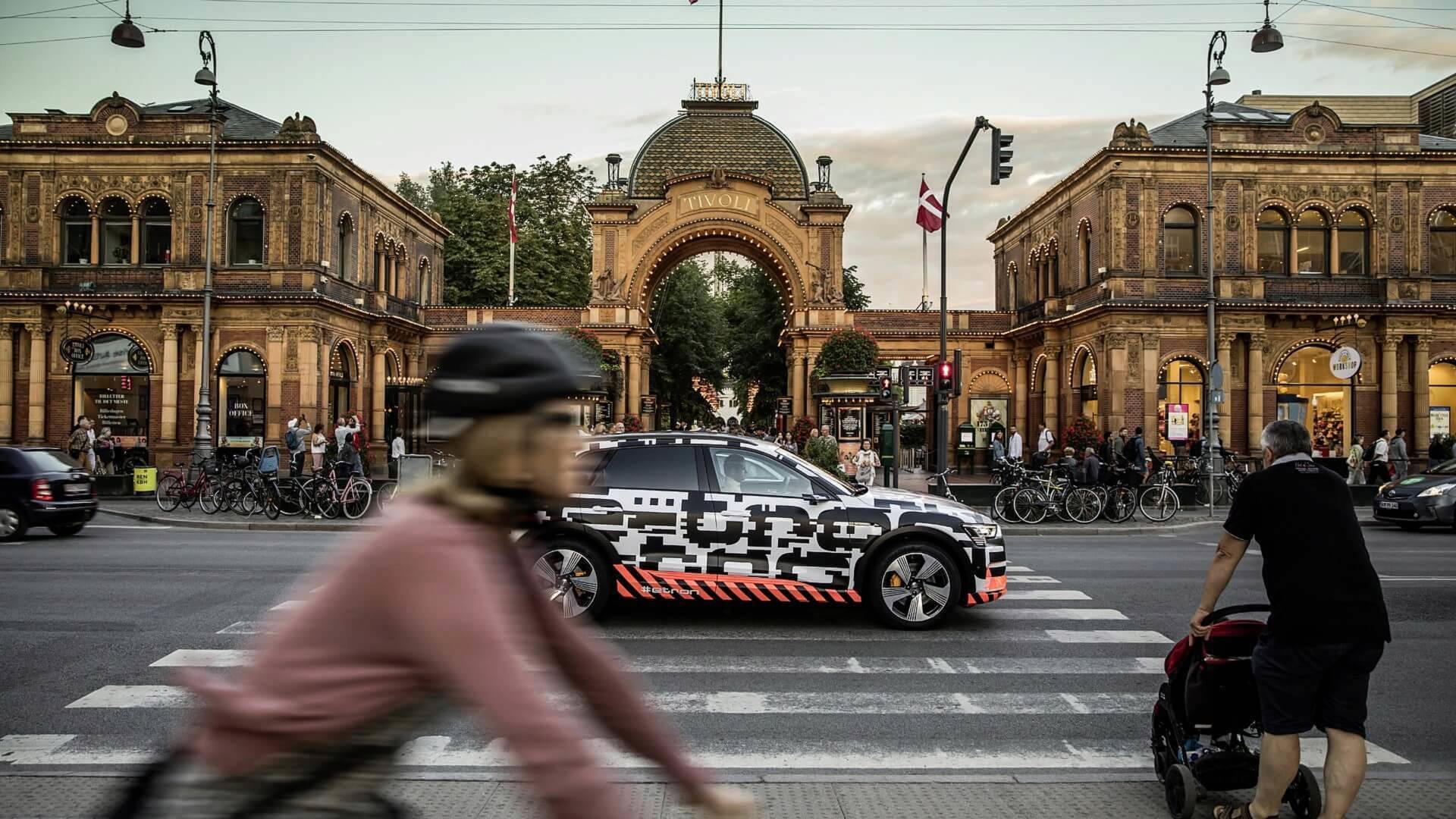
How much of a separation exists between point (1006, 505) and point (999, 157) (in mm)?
7535

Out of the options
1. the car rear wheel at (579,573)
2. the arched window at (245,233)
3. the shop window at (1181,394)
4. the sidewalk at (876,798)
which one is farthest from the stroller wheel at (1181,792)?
the arched window at (245,233)

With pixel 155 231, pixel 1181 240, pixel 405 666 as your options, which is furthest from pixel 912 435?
pixel 405 666

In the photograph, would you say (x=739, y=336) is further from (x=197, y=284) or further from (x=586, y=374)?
(x=586, y=374)

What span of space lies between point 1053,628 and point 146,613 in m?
8.63

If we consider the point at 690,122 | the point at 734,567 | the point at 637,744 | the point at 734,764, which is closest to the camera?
the point at 637,744

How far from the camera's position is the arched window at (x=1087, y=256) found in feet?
129

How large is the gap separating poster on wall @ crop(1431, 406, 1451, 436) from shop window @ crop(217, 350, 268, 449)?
42443 mm

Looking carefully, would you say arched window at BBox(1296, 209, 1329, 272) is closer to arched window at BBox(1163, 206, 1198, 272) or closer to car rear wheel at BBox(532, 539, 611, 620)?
arched window at BBox(1163, 206, 1198, 272)

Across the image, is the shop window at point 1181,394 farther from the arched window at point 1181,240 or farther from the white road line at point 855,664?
the white road line at point 855,664

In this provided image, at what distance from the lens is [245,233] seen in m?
36.7

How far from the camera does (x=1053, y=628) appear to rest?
941 cm

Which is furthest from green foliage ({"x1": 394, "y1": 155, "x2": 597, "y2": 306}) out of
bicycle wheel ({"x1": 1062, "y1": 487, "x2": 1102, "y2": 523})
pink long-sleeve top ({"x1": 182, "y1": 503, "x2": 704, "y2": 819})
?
pink long-sleeve top ({"x1": 182, "y1": 503, "x2": 704, "y2": 819})

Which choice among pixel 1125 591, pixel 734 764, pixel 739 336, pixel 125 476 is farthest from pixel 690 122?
pixel 734 764

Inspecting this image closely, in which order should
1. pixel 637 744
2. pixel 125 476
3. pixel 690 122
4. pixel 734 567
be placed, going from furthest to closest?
pixel 690 122, pixel 125 476, pixel 734 567, pixel 637 744
